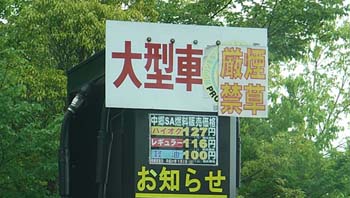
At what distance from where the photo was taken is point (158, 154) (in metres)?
4.85

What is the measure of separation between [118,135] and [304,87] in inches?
693

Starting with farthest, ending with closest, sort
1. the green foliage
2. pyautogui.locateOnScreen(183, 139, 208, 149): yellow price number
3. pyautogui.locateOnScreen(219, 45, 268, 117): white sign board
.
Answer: the green foliage
pyautogui.locateOnScreen(219, 45, 268, 117): white sign board
pyautogui.locateOnScreen(183, 139, 208, 149): yellow price number

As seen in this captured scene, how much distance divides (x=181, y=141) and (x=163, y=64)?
0.47 m

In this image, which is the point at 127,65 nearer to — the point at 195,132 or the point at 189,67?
the point at 189,67

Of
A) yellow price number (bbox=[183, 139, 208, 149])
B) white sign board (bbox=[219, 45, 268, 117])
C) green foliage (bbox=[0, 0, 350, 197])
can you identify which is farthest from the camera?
green foliage (bbox=[0, 0, 350, 197])

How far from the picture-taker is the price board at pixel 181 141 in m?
4.85

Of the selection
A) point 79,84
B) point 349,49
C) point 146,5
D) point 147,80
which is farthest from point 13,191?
point 349,49

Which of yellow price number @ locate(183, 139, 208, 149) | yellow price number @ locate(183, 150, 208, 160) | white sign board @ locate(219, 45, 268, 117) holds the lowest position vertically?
yellow price number @ locate(183, 150, 208, 160)

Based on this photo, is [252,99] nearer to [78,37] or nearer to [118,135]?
[118,135]

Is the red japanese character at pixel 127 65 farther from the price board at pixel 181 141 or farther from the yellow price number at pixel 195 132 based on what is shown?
the yellow price number at pixel 195 132

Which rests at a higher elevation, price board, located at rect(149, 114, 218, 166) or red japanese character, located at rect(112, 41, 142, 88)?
red japanese character, located at rect(112, 41, 142, 88)

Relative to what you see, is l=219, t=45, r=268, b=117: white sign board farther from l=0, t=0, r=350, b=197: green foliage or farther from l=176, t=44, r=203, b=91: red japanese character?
l=0, t=0, r=350, b=197: green foliage

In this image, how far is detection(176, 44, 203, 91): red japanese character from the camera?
4926mm

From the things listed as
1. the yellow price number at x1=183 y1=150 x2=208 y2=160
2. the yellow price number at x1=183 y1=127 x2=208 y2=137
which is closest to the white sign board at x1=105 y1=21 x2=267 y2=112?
the yellow price number at x1=183 y1=127 x2=208 y2=137
